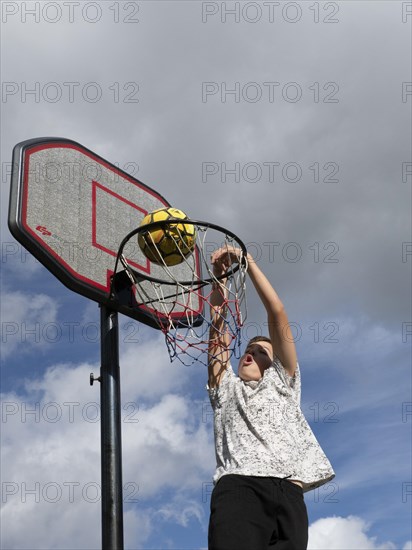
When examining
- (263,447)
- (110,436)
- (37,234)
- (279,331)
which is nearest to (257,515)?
(263,447)

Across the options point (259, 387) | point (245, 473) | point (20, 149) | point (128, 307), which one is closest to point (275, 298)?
point (259, 387)

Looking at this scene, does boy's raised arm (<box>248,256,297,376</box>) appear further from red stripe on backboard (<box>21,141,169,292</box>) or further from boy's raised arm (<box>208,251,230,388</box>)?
red stripe on backboard (<box>21,141,169,292</box>)

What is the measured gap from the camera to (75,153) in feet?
17.2

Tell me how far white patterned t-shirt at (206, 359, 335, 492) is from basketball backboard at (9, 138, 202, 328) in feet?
5.17

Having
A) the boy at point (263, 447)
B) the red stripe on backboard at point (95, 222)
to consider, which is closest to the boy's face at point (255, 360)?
the boy at point (263, 447)

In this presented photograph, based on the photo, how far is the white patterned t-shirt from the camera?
10.3 feet

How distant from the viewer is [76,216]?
5043 millimetres

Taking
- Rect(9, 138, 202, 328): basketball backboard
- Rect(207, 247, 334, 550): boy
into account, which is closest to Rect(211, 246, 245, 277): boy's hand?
Rect(207, 247, 334, 550): boy

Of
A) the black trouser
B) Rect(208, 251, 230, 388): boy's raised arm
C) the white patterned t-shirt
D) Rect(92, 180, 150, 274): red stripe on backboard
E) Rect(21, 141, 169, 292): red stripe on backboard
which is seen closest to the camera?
the black trouser

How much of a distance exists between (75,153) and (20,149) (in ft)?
1.80

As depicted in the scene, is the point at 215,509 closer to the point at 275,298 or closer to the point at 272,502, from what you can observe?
the point at 272,502

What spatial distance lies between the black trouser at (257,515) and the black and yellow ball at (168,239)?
1.73m

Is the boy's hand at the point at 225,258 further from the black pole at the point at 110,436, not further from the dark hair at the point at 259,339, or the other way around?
the black pole at the point at 110,436

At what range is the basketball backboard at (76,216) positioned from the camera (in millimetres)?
4633
